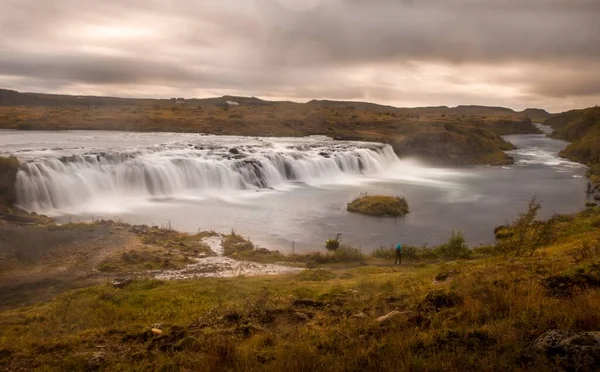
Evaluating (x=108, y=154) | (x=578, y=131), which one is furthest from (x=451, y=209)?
(x=578, y=131)

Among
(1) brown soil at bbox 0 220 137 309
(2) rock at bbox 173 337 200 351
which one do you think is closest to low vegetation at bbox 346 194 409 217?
(1) brown soil at bbox 0 220 137 309

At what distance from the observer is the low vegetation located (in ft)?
103

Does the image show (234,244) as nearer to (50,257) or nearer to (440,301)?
(50,257)

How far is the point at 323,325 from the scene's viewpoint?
8.18m

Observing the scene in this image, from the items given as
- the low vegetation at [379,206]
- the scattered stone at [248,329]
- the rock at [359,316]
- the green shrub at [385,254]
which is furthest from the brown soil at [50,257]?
the low vegetation at [379,206]

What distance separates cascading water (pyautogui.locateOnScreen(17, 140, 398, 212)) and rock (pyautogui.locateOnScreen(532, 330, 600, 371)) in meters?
28.4

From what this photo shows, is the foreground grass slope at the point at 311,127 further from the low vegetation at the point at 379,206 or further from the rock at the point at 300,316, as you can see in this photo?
the rock at the point at 300,316

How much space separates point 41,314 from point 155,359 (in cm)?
557

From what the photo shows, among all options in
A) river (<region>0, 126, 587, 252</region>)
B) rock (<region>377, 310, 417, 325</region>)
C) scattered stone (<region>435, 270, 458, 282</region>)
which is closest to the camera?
rock (<region>377, 310, 417, 325</region>)

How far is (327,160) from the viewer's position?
162 ft

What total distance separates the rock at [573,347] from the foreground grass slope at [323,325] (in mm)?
48

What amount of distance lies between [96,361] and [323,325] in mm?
3838

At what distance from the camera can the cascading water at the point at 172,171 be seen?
2892 centimetres

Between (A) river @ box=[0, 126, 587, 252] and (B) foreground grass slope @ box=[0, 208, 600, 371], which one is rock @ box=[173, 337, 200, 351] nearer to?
(B) foreground grass slope @ box=[0, 208, 600, 371]
